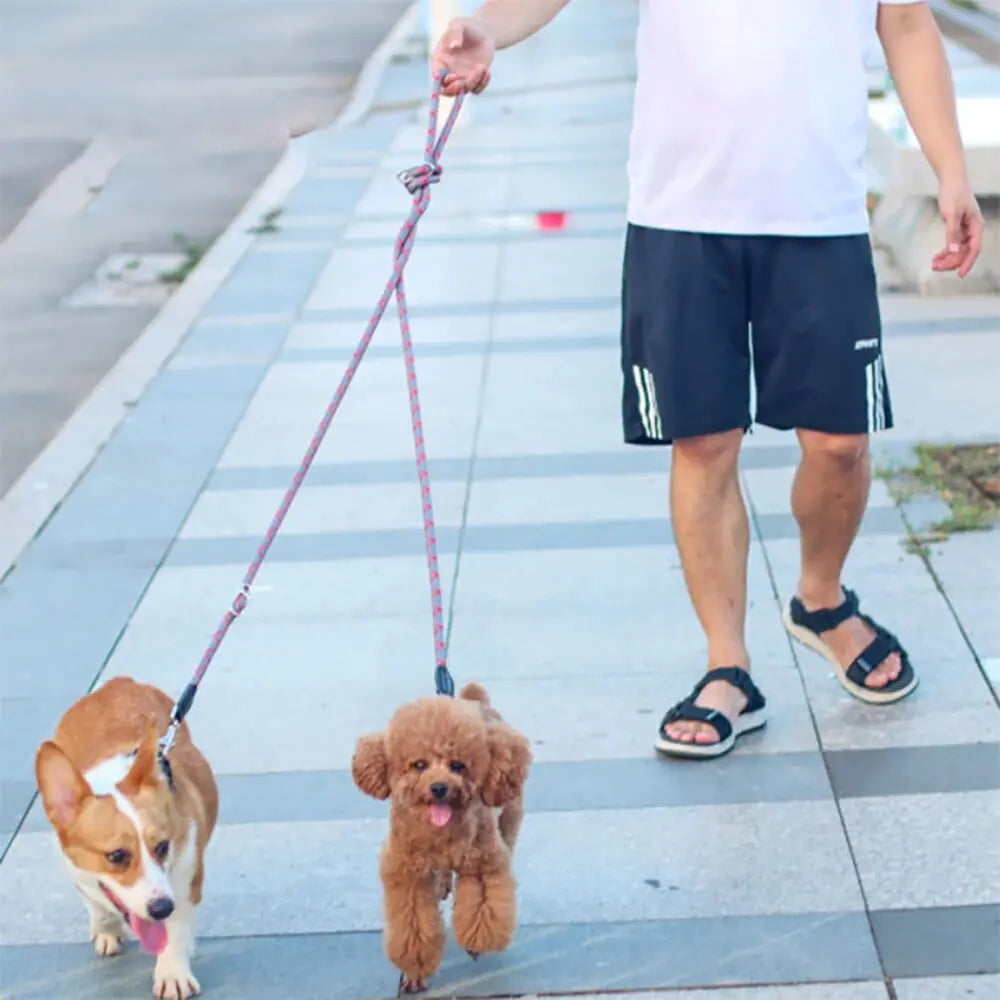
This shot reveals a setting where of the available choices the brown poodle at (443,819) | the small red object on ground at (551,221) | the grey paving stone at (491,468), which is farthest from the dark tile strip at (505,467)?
the small red object on ground at (551,221)

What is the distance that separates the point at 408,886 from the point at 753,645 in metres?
1.80

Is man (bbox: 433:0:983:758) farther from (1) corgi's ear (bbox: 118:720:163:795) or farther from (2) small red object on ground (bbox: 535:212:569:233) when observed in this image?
(2) small red object on ground (bbox: 535:212:569:233)

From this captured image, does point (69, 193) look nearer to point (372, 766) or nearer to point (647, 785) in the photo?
point (647, 785)

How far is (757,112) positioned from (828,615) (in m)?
1.34

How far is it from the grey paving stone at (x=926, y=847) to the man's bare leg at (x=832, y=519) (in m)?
0.53

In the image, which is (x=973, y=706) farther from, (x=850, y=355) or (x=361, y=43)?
(x=361, y=43)

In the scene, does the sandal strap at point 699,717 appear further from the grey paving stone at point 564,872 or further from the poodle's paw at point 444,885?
the poodle's paw at point 444,885

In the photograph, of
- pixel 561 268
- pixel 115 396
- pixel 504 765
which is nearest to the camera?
pixel 504 765

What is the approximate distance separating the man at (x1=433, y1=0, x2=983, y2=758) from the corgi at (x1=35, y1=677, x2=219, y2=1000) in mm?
1283

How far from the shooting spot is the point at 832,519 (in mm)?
4355

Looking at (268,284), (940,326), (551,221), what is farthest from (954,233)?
(551,221)

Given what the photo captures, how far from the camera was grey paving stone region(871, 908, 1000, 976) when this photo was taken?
3.32m

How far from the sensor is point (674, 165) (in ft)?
13.1

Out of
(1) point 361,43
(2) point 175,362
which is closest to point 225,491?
(2) point 175,362
